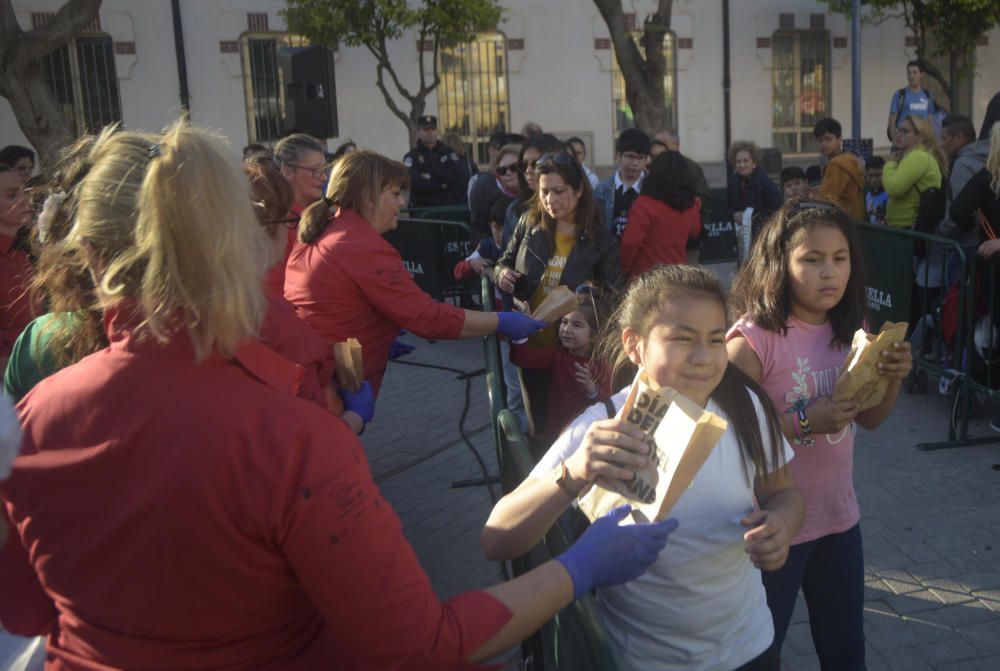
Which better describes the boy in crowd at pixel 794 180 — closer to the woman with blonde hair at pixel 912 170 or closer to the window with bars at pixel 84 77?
the woman with blonde hair at pixel 912 170

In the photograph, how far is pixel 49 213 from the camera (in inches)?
71.3

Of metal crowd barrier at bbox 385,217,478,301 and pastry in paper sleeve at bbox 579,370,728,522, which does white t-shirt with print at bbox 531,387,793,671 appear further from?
metal crowd barrier at bbox 385,217,478,301

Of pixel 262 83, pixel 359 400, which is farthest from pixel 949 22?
pixel 359 400

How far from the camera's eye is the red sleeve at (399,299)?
4.04m

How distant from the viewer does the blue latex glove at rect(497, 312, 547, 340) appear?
395 centimetres

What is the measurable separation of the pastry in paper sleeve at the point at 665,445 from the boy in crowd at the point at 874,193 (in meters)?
8.41

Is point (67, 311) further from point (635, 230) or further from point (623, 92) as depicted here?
point (623, 92)

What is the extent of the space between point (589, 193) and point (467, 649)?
3738 millimetres

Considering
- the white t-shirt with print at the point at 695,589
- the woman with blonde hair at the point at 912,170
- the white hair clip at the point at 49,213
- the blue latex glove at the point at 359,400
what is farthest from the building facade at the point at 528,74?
the white t-shirt with print at the point at 695,589

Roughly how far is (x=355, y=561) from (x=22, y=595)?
25.3 inches

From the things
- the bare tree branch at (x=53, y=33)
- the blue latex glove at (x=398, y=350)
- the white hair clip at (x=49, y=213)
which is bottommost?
the blue latex glove at (x=398, y=350)

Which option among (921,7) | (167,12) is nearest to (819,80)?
(921,7)

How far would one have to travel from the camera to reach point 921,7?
790 inches

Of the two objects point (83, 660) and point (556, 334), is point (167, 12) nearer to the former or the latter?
point (556, 334)
